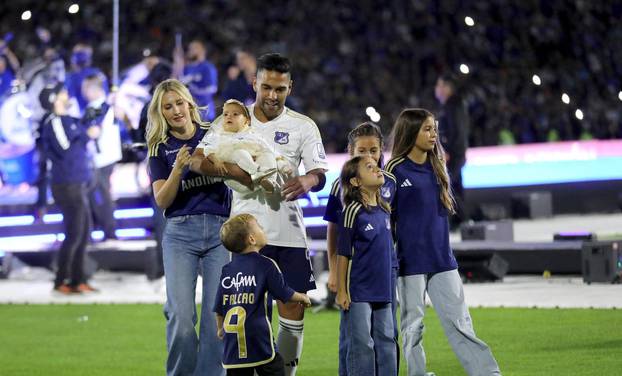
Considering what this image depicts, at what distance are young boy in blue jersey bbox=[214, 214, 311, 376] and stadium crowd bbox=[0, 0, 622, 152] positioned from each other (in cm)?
2014

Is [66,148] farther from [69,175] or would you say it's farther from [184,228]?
[184,228]

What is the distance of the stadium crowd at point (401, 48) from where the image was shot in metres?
29.6

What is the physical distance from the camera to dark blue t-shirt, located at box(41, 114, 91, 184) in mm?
15844

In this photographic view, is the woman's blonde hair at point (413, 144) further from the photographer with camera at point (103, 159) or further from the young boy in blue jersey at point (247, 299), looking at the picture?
the photographer with camera at point (103, 159)

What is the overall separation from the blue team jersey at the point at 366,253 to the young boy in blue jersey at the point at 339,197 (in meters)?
0.14

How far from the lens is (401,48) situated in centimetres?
A: 3350

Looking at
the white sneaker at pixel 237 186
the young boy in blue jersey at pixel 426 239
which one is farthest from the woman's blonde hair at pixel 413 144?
the white sneaker at pixel 237 186

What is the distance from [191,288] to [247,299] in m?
0.71

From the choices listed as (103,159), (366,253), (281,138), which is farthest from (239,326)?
(103,159)

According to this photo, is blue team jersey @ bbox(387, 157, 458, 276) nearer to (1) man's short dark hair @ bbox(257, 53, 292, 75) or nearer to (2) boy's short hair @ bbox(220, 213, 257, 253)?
(1) man's short dark hair @ bbox(257, 53, 292, 75)

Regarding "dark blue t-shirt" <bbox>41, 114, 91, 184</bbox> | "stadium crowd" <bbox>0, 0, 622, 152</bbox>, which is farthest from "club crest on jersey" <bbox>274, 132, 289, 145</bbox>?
"stadium crowd" <bbox>0, 0, 622, 152</bbox>

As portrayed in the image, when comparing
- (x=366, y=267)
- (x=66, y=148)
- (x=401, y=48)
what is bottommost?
(x=366, y=267)

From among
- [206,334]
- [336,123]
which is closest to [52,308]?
[206,334]

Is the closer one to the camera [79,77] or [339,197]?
[339,197]
